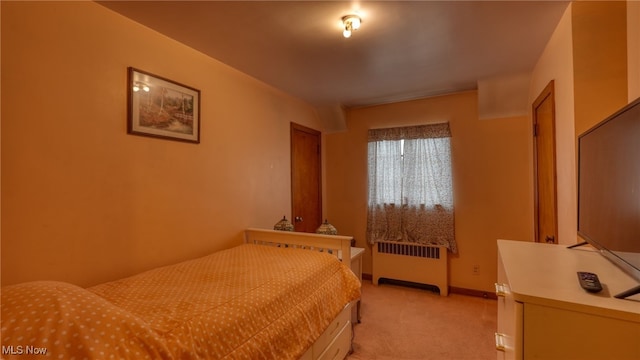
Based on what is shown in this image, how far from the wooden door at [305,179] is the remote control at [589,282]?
262 centimetres

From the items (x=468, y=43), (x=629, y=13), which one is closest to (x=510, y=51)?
(x=468, y=43)

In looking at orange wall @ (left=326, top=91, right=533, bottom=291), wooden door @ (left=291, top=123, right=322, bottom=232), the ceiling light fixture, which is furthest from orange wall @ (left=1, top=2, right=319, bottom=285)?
orange wall @ (left=326, top=91, right=533, bottom=291)

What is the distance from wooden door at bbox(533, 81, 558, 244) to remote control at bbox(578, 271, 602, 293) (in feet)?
4.42

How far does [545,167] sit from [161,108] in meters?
3.06

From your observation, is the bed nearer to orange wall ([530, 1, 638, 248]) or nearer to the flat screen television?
the flat screen television

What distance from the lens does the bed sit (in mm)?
799

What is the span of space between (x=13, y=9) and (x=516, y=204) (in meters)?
4.10

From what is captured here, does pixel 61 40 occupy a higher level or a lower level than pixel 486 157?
higher

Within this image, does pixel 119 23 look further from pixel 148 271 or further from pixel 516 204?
pixel 516 204

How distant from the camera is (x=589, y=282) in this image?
0.80 m

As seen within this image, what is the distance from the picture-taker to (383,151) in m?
3.54

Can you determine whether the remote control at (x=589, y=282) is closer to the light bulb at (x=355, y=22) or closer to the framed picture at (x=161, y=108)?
the light bulb at (x=355, y=22)

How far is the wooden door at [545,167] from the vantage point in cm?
199

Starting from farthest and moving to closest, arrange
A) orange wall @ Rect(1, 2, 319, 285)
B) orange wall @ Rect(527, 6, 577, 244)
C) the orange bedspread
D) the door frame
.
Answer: the door frame
orange wall @ Rect(527, 6, 577, 244)
orange wall @ Rect(1, 2, 319, 285)
the orange bedspread
